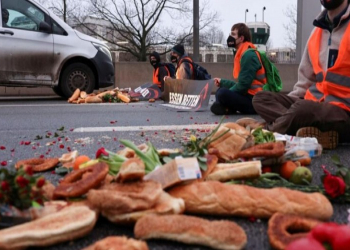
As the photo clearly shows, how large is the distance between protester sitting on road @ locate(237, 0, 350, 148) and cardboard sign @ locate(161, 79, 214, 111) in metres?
4.70

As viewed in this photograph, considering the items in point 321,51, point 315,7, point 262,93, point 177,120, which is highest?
point 315,7

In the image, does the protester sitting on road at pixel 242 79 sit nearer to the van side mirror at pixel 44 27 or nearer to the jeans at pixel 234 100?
the jeans at pixel 234 100

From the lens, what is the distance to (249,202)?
2.28 m

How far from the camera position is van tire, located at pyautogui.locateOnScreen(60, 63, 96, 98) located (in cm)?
1216

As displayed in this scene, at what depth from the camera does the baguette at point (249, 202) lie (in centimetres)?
224

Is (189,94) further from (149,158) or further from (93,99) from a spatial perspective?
(149,158)

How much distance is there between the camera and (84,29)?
32.4 metres

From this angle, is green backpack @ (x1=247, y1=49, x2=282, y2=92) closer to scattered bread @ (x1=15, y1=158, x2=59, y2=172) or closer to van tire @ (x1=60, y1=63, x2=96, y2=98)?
scattered bread @ (x1=15, y1=158, x2=59, y2=172)

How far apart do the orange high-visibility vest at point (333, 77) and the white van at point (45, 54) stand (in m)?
8.06

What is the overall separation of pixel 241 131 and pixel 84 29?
30.3m

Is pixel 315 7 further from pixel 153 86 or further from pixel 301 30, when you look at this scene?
pixel 153 86

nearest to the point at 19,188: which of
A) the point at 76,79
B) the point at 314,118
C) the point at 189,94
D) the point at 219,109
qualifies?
the point at 314,118

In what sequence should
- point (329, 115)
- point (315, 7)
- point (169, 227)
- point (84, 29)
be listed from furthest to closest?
point (84, 29), point (315, 7), point (329, 115), point (169, 227)

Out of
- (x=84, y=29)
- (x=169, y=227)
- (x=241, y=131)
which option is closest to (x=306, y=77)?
(x=241, y=131)
